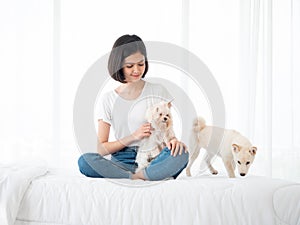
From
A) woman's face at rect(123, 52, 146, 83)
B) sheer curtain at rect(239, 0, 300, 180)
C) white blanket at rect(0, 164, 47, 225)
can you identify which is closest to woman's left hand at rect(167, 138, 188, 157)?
woman's face at rect(123, 52, 146, 83)

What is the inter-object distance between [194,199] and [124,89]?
752 millimetres

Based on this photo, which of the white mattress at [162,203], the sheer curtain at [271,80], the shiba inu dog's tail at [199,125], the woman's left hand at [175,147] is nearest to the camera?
the white mattress at [162,203]

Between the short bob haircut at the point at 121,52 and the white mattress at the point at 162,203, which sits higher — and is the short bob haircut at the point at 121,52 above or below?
above

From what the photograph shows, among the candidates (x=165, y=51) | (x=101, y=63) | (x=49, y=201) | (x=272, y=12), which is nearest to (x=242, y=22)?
(x=272, y=12)

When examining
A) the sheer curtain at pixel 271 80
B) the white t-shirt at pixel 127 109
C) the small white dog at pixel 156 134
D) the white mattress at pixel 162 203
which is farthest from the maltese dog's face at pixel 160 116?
the sheer curtain at pixel 271 80

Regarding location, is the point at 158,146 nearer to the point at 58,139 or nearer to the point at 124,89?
the point at 124,89

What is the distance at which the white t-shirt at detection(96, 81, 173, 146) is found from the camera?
191cm

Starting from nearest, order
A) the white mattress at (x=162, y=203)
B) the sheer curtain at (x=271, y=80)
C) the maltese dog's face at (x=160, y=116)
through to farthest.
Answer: the white mattress at (x=162, y=203) → the maltese dog's face at (x=160, y=116) → the sheer curtain at (x=271, y=80)

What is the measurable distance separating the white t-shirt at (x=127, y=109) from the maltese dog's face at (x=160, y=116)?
11 centimetres

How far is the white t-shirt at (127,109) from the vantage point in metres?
1.91

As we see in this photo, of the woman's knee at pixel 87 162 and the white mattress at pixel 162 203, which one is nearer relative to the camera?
the white mattress at pixel 162 203

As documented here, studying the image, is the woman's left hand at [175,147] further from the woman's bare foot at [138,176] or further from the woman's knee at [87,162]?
the woman's knee at [87,162]

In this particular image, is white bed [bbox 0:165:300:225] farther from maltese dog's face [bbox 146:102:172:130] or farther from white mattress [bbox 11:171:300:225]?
maltese dog's face [bbox 146:102:172:130]

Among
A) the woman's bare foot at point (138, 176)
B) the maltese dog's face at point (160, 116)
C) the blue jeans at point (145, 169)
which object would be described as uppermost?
the maltese dog's face at point (160, 116)
